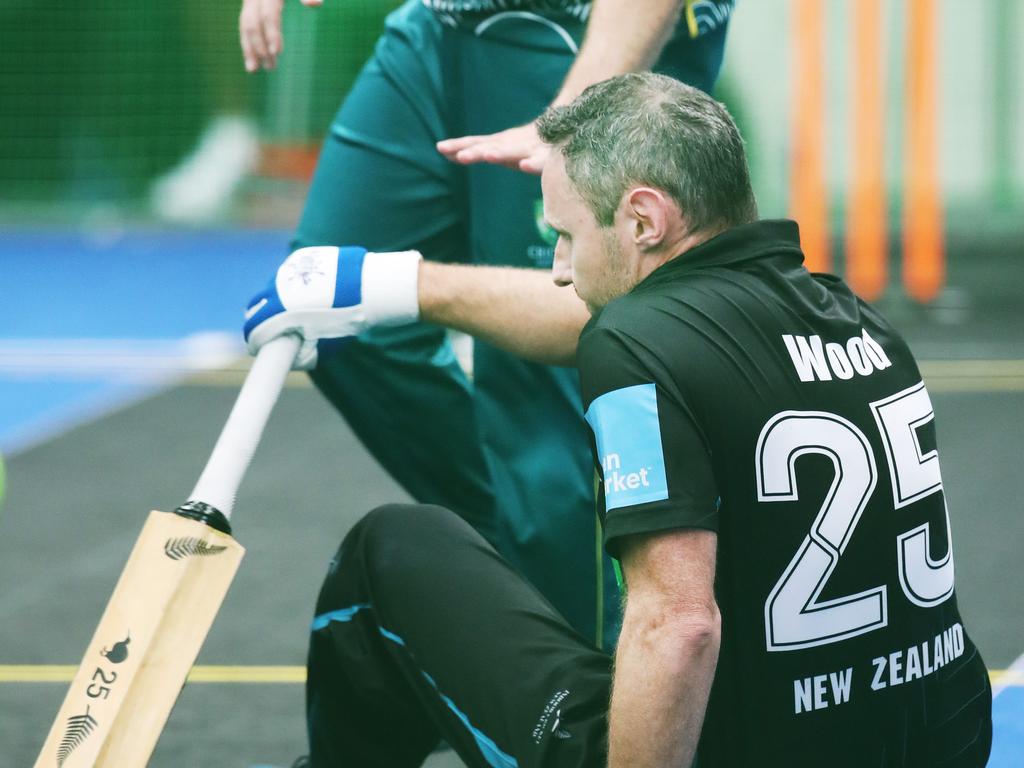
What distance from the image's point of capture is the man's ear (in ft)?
6.61

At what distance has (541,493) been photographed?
3053mm

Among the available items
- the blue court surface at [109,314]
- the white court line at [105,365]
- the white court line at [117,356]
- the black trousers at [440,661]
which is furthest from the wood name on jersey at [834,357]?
the white court line at [117,356]

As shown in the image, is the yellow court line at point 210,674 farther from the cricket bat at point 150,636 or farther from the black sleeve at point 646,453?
the black sleeve at point 646,453

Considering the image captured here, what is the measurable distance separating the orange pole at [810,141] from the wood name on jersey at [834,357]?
6.41 m

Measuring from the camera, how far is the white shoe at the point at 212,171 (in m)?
11.2

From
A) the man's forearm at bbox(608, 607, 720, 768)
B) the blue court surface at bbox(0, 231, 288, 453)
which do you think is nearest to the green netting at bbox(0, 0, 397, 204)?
the blue court surface at bbox(0, 231, 288, 453)

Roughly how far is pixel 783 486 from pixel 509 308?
2.71 feet

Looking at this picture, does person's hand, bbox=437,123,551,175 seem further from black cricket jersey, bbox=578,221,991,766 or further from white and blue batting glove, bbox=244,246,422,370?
black cricket jersey, bbox=578,221,991,766

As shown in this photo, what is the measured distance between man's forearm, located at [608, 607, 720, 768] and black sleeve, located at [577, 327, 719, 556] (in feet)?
0.36

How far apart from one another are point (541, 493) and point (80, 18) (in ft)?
29.9

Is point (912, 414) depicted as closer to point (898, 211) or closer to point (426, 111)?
point (426, 111)

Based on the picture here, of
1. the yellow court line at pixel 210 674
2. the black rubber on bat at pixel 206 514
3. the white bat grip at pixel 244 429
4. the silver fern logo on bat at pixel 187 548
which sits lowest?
the yellow court line at pixel 210 674

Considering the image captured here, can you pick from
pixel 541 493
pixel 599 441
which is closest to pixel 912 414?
pixel 599 441

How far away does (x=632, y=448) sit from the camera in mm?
1868
